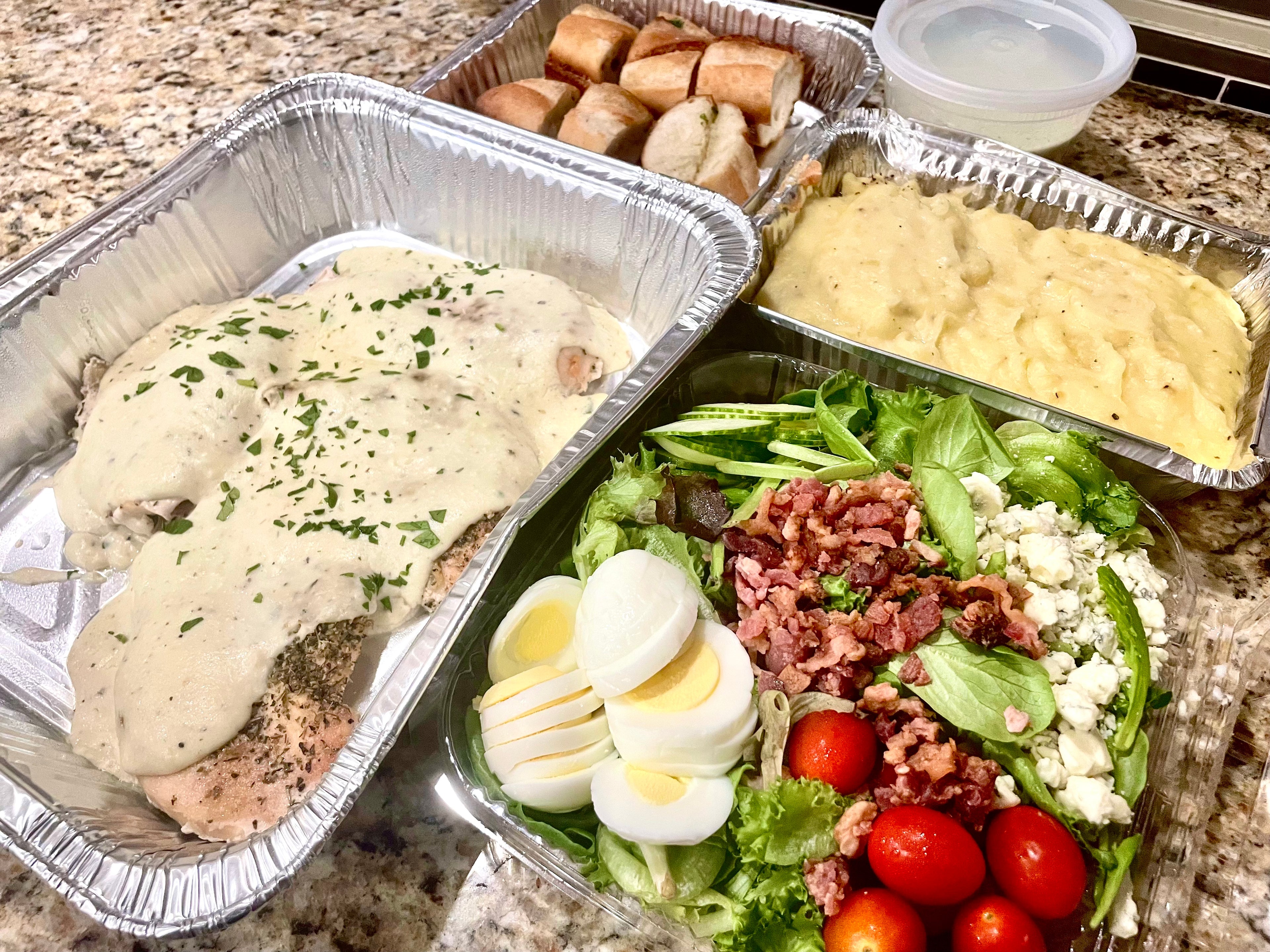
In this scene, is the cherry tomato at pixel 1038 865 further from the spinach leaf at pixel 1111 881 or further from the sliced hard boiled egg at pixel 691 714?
the sliced hard boiled egg at pixel 691 714

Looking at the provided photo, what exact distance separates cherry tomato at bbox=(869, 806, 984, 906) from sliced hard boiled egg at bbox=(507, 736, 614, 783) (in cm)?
37

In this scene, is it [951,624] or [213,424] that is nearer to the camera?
[951,624]

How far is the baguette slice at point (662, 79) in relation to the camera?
7.43 ft

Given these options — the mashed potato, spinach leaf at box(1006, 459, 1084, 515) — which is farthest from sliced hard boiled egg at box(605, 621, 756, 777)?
the mashed potato

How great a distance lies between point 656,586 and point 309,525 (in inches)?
27.6

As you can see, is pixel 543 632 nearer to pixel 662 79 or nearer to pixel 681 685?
pixel 681 685

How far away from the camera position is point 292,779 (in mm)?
1295

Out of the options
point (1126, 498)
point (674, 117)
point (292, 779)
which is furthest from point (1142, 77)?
point (292, 779)

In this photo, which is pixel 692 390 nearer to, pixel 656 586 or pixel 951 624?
pixel 656 586

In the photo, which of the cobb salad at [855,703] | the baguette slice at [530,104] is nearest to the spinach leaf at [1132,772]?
the cobb salad at [855,703]

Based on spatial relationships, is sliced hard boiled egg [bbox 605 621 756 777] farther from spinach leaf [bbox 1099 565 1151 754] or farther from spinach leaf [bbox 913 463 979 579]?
spinach leaf [bbox 1099 565 1151 754]

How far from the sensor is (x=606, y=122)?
217 centimetres

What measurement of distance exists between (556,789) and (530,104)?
1.77 m

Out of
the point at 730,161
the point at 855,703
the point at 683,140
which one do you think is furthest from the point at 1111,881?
the point at 683,140
